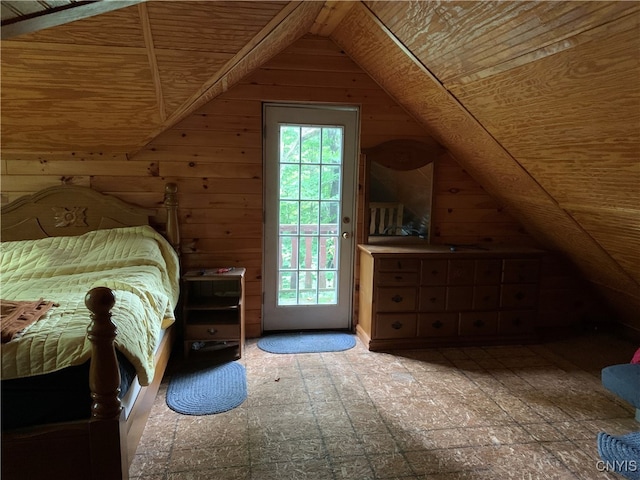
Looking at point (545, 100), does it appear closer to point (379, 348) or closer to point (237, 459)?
point (379, 348)

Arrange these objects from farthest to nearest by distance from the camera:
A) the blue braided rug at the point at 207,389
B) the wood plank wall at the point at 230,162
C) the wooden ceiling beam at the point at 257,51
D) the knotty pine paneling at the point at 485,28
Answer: the wood plank wall at the point at 230,162 → the blue braided rug at the point at 207,389 → the wooden ceiling beam at the point at 257,51 → the knotty pine paneling at the point at 485,28

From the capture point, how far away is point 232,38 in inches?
81.0

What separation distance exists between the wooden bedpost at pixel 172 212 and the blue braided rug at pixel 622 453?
2792 millimetres

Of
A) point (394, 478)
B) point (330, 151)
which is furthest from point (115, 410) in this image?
point (330, 151)

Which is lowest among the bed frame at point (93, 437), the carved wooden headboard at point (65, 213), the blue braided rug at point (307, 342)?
the blue braided rug at point (307, 342)

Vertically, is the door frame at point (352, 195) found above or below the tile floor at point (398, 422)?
above

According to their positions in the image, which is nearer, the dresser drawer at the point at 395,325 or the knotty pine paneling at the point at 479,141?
the knotty pine paneling at the point at 479,141

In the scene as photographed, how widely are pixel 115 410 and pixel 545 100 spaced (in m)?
2.24

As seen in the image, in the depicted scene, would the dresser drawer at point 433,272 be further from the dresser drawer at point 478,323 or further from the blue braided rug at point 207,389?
the blue braided rug at point 207,389

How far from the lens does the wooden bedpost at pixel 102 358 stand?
4.61ft

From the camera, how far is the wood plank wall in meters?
2.99

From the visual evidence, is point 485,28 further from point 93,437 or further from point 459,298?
point 93,437

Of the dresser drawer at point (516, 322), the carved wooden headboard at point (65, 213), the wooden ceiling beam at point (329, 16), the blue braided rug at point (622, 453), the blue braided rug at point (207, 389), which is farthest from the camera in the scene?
the dresser drawer at point (516, 322)

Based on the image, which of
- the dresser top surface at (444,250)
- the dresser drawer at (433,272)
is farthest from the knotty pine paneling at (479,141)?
the dresser drawer at (433,272)
